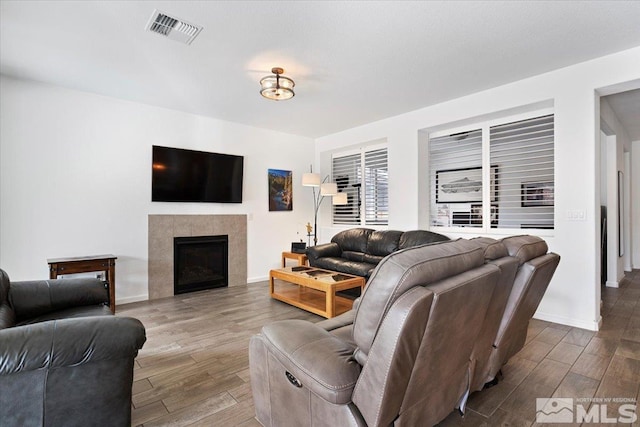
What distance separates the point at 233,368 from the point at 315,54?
2895 millimetres

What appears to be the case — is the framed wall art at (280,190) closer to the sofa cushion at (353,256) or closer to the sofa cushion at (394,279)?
the sofa cushion at (353,256)

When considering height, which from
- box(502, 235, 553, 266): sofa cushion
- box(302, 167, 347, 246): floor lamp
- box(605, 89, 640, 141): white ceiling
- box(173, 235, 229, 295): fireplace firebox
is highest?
box(605, 89, 640, 141): white ceiling

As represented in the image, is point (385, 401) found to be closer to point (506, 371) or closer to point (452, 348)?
point (452, 348)

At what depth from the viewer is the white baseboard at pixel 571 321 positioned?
10.5 feet

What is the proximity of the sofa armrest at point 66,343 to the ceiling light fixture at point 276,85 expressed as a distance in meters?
2.64

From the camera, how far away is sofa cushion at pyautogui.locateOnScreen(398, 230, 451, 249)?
4352mm

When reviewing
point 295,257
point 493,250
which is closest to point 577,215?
point 493,250

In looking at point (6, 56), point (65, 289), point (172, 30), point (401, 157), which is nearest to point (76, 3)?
point (172, 30)

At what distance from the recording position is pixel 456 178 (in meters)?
4.69

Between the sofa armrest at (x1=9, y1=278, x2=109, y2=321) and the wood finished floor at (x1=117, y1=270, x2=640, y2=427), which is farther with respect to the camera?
the sofa armrest at (x1=9, y1=278, x2=109, y2=321)

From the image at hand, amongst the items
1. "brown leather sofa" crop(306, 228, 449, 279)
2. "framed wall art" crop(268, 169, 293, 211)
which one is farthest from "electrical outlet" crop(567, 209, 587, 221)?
"framed wall art" crop(268, 169, 293, 211)

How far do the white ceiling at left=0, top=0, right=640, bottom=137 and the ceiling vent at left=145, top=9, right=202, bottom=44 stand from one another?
0.07 metres

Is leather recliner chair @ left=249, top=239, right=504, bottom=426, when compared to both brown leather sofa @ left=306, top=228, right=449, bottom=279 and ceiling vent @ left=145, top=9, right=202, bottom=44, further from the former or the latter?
brown leather sofa @ left=306, top=228, right=449, bottom=279

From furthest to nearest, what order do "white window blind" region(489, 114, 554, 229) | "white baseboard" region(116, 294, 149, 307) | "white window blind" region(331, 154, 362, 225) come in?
"white window blind" region(331, 154, 362, 225), "white baseboard" region(116, 294, 149, 307), "white window blind" region(489, 114, 554, 229)
